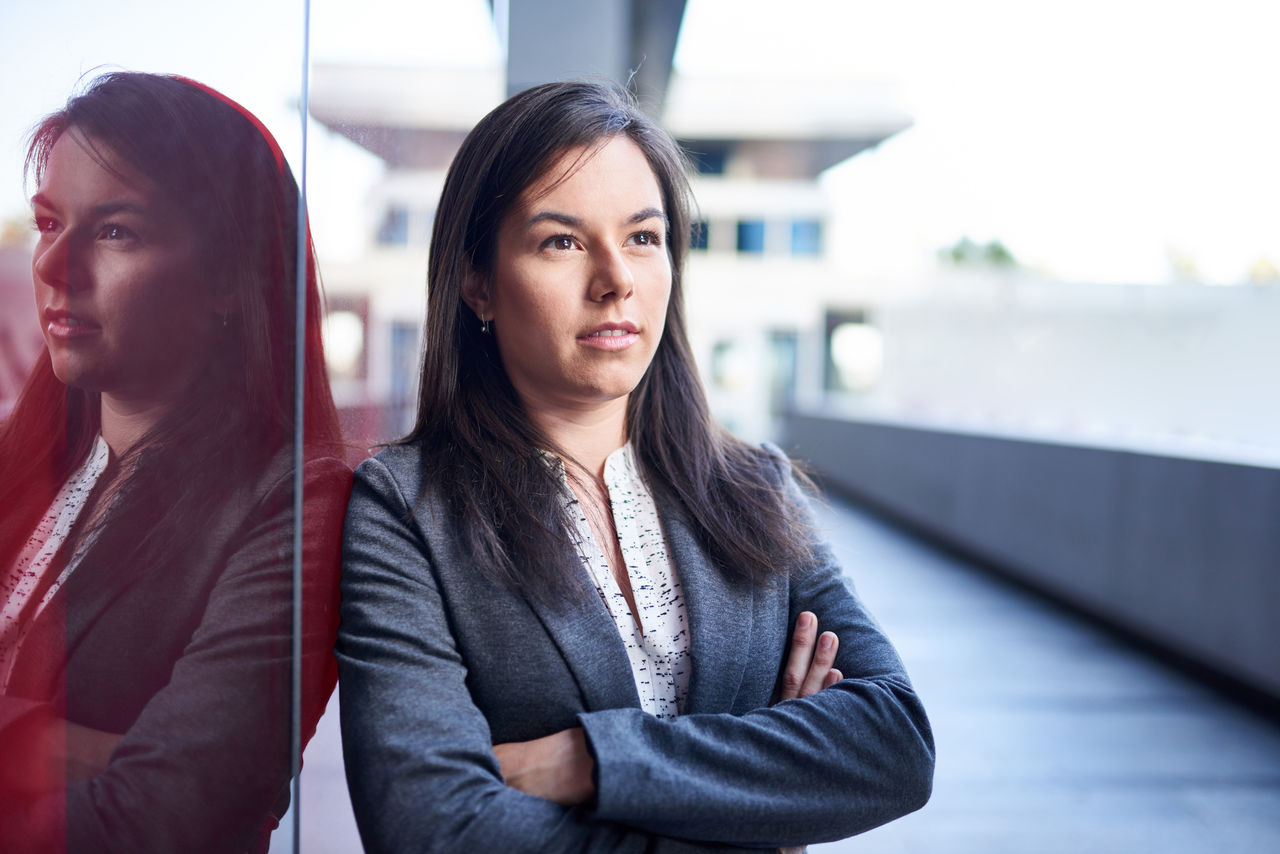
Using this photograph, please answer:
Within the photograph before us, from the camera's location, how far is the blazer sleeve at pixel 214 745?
2.65 ft

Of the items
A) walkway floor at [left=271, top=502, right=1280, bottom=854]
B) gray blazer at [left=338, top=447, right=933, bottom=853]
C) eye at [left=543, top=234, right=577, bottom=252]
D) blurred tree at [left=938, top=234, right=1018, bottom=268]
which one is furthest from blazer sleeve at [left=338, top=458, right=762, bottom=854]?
blurred tree at [left=938, top=234, right=1018, bottom=268]

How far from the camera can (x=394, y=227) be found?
1965 millimetres

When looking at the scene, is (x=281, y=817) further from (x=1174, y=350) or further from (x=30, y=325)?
(x=1174, y=350)

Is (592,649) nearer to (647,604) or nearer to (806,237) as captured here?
(647,604)

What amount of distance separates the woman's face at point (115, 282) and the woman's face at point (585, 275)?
1.73 ft

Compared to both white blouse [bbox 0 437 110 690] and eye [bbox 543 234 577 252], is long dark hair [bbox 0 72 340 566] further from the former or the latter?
eye [bbox 543 234 577 252]

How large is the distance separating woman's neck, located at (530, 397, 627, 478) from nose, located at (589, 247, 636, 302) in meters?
0.21

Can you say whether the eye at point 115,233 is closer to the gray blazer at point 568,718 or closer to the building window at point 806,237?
the gray blazer at point 568,718

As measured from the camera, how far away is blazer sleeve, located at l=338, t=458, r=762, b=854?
1043 mm

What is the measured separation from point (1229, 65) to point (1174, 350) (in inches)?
73.2

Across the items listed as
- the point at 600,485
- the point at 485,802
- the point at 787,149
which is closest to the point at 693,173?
the point at 600,485

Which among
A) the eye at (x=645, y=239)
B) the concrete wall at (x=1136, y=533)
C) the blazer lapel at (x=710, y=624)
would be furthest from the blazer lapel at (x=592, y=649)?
the concrete wall at (x=1136, y=533)

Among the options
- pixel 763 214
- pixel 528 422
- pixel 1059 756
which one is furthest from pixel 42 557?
pixel 763 214

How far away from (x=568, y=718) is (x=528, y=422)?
45 centimetres
